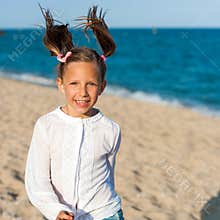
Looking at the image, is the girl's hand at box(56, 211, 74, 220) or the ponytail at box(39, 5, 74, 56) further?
the ponytail at box(39, 5, 74, 56)

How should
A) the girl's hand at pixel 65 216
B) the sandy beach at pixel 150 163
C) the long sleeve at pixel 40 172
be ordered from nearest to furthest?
the girl's hand at pixel 65 216 → the long sleeve at pixel 40 172 → the sandy beach at pixel 150 163

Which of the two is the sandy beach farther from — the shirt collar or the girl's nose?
the girl's nose

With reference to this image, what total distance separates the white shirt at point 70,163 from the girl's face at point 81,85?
2.4 inches

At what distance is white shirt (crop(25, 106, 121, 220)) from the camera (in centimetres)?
212

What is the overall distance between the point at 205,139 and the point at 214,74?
56.7 feet

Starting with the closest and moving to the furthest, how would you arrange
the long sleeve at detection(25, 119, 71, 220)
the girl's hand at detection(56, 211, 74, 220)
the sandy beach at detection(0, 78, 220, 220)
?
1. the girl's hand at detection(56, 211, 74, 220)
2. the long sleeve at detection(25, 119, 71, 220)
3. the sandy beach at detection(0, 78, 220, 220)

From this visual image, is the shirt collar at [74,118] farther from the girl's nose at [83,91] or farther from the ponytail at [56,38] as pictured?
the ponytail at [56,38]

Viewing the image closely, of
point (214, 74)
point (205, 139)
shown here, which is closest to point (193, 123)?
point (205, 139)

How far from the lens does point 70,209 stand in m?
2.12

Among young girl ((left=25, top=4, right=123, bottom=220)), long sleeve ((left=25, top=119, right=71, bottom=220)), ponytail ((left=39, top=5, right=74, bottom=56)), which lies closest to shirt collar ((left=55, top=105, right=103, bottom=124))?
young girl ((left=25, top=4, right=123, bottom=220))

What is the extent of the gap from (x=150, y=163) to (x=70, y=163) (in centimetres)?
414

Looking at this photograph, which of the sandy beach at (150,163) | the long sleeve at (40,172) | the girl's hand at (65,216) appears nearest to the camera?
the girl's hand at (65,216)

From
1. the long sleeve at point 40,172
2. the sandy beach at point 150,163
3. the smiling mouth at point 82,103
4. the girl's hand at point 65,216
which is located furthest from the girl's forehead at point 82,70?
the sandy beach at point 150,163

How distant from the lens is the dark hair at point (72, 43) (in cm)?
218
